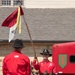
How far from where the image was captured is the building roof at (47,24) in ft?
61.1

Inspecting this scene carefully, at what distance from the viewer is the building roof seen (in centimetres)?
1861

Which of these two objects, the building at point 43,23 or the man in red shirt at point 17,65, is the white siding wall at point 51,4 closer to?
the building at point 43,23

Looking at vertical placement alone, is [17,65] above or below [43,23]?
above

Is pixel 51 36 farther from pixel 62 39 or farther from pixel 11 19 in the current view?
pixel 11 19

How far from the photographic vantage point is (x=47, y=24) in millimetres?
19812

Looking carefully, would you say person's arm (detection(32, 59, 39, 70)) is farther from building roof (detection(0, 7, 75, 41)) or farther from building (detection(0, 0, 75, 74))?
building roof (detection(0, 7, 75, 41))

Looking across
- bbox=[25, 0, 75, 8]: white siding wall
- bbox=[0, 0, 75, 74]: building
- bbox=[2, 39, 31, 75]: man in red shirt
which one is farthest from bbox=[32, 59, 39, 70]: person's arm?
bbox=[25, 0, 75, 8]: white siding wall

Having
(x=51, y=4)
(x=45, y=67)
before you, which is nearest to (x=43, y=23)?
(x=51, y=4)

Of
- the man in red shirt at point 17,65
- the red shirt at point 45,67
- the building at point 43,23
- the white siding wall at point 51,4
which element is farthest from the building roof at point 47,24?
the man in red shirt at point 17,65

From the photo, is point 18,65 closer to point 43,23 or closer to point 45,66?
point 45,66

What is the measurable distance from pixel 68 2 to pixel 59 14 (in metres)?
1.19

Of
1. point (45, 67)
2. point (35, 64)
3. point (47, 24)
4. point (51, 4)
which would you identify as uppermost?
point (35, 64)

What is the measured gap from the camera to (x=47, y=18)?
66.6 ft

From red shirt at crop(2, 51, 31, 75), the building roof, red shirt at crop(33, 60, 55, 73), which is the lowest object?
the building roof
